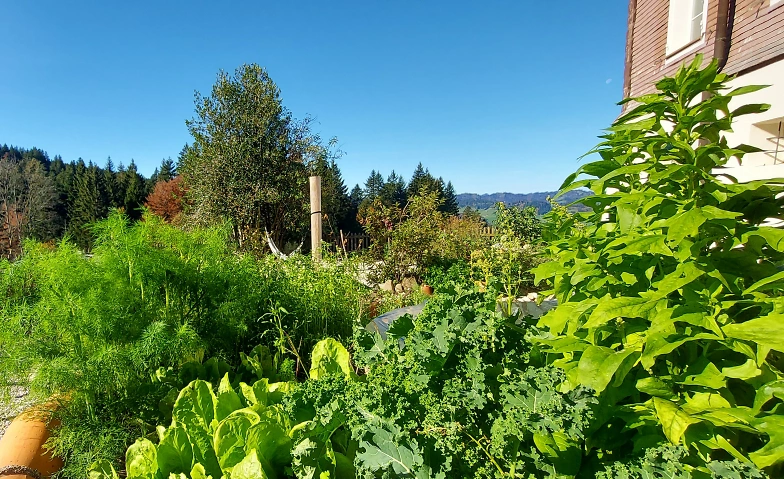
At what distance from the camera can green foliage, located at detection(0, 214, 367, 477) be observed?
1.53 m

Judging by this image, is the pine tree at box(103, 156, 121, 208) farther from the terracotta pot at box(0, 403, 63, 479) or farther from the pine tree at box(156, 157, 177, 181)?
the terracotta pot at box(0, 403, 63, 479)

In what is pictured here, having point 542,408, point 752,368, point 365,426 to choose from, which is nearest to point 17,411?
point 365,426

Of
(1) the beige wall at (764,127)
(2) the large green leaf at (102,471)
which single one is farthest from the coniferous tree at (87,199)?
(1) the beige wall at (764,127)

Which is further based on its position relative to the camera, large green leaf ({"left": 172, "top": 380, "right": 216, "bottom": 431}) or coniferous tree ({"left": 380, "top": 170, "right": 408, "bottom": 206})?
coniferous tree ({"left": 380, "top": 170, "right": 408, "bottom": 206})

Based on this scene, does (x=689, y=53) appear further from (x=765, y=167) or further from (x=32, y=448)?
(x=32, y=448)

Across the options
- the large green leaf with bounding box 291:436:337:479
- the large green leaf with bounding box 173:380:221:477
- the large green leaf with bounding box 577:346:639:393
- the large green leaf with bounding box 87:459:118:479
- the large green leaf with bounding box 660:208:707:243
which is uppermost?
the large green leaf with bounding box 660:208:707:243

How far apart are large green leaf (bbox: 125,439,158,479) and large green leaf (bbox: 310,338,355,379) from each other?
635 millimetres

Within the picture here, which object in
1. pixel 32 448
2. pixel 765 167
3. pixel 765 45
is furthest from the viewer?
pixel 765 45

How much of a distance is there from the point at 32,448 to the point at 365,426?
1.56 metres

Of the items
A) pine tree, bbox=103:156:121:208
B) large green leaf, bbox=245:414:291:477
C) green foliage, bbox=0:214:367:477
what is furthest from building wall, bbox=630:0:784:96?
pine tree, bbox=103:156:121:208

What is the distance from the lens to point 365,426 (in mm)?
911

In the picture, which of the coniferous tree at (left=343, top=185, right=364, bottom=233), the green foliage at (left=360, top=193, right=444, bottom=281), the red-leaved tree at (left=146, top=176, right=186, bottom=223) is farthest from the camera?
the coniferous tree at (left=343, top=185, right=364, bottom=233)

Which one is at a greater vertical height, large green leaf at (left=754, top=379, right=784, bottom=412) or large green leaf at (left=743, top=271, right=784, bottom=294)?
large green leaf at (left=743, top=271, right=784, bottom=294)

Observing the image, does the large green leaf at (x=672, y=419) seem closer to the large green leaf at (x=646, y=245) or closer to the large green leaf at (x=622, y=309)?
the large green leaf at (x=622, y=309)
